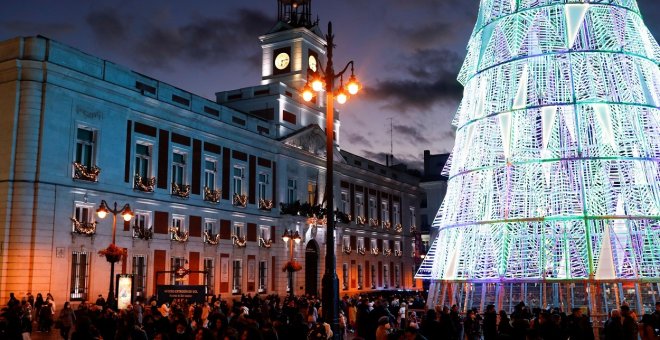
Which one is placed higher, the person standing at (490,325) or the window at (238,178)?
the window at (238,178)

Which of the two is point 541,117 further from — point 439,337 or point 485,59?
point 439,337

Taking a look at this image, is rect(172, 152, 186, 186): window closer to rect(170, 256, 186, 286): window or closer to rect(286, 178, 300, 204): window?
rect(170, 256, 186, 286): window

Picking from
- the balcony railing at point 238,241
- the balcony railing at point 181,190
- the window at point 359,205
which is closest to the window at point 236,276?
the balcony railing at point 238,241

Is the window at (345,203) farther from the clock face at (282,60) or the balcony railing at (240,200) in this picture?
the balcony railing at (240,200)

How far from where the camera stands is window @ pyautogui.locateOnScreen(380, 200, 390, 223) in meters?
66.9

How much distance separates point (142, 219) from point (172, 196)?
8.62 feet

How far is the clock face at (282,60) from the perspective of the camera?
5484 centimetres

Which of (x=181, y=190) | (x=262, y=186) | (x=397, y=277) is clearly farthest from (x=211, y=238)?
(x=397, y=277)

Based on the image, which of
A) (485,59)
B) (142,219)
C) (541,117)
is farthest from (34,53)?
(541,117)

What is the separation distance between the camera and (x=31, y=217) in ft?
99.9

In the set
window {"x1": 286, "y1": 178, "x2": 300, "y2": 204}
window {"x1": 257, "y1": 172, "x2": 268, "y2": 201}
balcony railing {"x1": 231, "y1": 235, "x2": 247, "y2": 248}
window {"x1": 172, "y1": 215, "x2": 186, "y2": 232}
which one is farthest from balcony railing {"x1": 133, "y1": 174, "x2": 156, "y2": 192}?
window {"x1": 286, "y1": 178, "x2": 300, "y2": 204}

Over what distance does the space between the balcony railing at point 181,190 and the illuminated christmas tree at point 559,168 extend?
20646 millimetres

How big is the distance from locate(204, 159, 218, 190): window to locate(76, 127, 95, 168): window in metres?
9.35

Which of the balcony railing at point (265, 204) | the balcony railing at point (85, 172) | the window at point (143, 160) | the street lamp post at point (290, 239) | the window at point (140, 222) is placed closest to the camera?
the balcony railing at point (85, 172)
